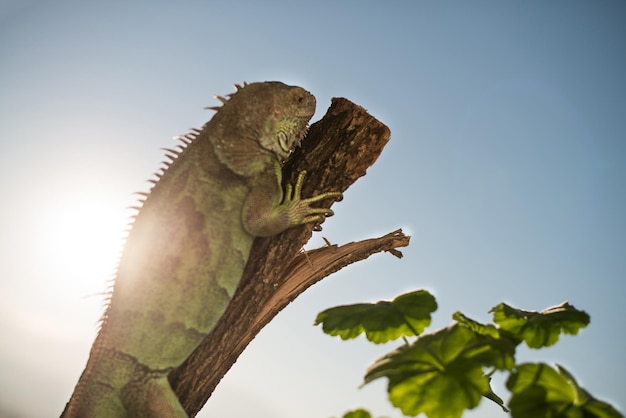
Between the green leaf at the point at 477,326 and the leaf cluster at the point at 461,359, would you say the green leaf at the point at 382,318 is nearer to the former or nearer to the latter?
the leaf cluster at the point at 461,359

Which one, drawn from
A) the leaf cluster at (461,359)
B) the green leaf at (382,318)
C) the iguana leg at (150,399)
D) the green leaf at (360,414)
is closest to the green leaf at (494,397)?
the leaf cluster at (461,359)

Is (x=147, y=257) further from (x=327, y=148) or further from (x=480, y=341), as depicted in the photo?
(x=480, y=341)

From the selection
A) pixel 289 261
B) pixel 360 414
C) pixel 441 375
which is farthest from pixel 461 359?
pixel 289 261

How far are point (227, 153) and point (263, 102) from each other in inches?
17.2

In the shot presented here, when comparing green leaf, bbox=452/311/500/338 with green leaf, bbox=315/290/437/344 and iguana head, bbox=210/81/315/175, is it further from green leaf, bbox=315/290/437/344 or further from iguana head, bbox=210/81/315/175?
iguana head, bbox=210/81/315/175

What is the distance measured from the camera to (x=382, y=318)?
7.43 ft

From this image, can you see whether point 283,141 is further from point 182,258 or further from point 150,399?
point 150,399

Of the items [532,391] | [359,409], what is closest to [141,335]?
[359,409]

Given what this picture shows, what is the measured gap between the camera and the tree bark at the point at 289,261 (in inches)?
126

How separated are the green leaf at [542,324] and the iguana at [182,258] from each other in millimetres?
1360

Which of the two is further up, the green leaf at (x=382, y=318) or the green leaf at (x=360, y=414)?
the green leaf at (x=382, y=318)

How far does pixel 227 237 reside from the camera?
3.13 m

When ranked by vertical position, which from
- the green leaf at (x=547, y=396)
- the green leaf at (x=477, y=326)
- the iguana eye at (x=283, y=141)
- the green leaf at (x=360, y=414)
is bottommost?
the green leaf at (x=360, y=414)

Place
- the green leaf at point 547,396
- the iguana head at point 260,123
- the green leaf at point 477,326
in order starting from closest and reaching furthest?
the green leaf at point 547,396
the green leaf at point 477,326
the iguana head at point 260,123
